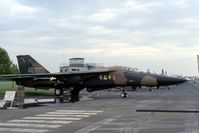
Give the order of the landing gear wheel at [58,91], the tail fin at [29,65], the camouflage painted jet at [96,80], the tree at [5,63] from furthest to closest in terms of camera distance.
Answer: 1. the tree at [5,63]
2. the tail fin at [29,65]
3. the camouflage painted jet at [96,80]
4. the landing gear wheel at [58,91]

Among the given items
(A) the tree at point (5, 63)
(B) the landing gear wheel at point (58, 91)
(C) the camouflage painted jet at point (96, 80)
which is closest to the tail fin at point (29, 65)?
(C) the camouflage painted jet at point (96, 80)

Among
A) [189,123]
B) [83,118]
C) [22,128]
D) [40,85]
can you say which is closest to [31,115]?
[83,118]

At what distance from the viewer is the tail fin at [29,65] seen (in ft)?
130

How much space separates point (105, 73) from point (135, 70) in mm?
Answer: 2329

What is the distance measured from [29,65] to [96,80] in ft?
27.7

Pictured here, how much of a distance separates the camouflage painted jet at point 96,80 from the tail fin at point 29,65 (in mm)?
2575

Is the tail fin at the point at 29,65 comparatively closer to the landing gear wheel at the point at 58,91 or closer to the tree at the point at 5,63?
the landing gear wheel at the point at 58,91

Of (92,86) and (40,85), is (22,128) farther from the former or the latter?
(40,85)

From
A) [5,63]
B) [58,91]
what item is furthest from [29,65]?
[5,63]

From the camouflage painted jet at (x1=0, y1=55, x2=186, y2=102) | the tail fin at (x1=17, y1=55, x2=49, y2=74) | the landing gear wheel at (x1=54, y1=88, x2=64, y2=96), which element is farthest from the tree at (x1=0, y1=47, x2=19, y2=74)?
the landing gear wheel at (x1=54, y1=88, x2=64, y2=96)

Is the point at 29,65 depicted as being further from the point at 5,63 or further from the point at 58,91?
the point at 5,63

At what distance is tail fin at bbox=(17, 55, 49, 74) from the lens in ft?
130

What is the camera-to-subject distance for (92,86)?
34438mm

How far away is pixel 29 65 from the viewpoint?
131ft
